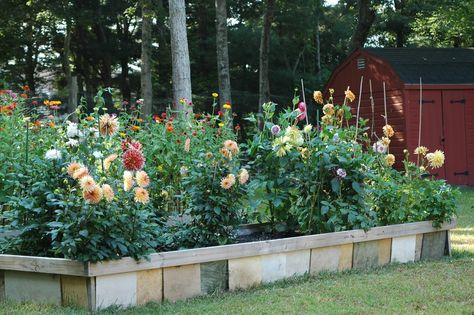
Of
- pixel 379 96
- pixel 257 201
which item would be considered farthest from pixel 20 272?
pixel 379 96

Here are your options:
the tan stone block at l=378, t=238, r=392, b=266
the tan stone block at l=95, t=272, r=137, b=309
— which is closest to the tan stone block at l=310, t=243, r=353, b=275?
the tan stone block at l=378, t=238, r=392, b=266

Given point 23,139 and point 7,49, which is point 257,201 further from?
point 7,49

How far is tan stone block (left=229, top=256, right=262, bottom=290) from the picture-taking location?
177 inches

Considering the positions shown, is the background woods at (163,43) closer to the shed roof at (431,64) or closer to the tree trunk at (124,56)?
the tree trunk at (124,56)

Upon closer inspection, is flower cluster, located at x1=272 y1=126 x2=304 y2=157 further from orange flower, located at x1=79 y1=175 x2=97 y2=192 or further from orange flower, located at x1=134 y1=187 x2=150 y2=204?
orange flower, located at x1=79 y1=175 x2=97 y2=192

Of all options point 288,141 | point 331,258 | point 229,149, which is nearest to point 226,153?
point 229,149

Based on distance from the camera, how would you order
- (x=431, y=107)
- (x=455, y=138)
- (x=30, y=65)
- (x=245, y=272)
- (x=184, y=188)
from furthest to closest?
(x=30, y=65), (x=455, y=138), (x=431, y=107), (x=184, y=188), (x=245, y=272)

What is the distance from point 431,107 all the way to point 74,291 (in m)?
11.1

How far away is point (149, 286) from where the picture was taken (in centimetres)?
414

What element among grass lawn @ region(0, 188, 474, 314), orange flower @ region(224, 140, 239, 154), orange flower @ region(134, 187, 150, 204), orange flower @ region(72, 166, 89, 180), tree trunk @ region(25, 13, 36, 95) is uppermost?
tree trunk @ region(25, 13, 36, 95)

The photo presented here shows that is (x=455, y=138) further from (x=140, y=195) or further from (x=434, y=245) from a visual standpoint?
(x=140, y=195)

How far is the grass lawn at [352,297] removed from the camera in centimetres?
390

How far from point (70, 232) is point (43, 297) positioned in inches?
19.1

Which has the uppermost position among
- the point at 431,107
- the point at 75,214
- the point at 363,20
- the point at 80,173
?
the point at 363,20
